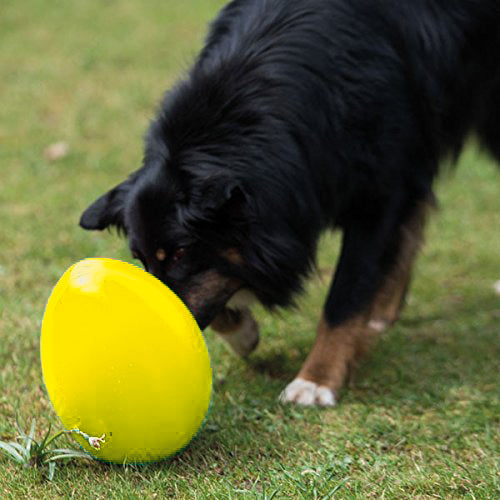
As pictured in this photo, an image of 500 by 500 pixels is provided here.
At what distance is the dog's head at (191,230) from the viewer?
8.92 feet

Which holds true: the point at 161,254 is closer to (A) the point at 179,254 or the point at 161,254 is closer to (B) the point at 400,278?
(A) the point at 179,254

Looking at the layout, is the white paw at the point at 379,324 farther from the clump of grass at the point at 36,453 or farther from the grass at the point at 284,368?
the clump of grass at the point at 36,453

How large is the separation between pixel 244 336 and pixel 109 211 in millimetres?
827

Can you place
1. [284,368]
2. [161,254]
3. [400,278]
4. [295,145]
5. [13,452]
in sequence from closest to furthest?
1. [13,452]
2. [161,254]
3. [295,145]
4. [284,368]
5. [400,278]

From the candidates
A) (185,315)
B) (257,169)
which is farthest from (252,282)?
(185,315)

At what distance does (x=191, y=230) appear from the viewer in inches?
108

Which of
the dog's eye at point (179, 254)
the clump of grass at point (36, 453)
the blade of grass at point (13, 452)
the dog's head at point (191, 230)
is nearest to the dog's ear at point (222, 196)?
the dog's head at point (191, 230)

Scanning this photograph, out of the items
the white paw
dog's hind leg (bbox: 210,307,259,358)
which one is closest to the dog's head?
dog's hind leg (bbox: 210,307,259,358)

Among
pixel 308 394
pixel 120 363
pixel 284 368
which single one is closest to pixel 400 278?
pixel 284 368

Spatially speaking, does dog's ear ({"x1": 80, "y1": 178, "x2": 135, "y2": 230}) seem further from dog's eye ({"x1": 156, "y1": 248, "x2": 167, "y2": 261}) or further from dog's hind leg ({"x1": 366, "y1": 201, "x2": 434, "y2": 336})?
dog's hind leg ({"x1": 366, "y1": 201, "x2": 434, "y2": 336})

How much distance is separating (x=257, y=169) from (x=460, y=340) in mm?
1630

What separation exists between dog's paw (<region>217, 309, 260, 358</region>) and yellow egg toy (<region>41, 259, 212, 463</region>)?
0.98m

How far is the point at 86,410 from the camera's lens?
2.17m

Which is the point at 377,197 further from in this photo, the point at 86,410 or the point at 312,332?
the point at 86,410
